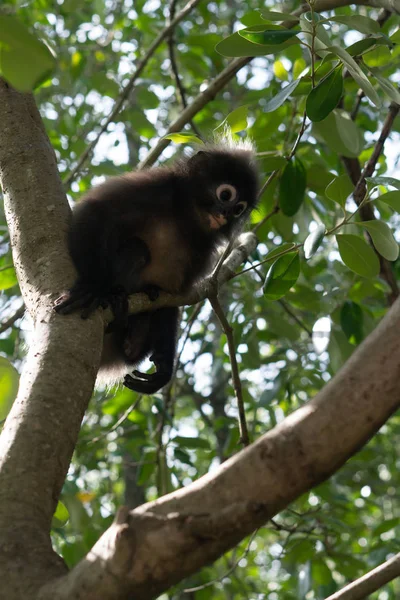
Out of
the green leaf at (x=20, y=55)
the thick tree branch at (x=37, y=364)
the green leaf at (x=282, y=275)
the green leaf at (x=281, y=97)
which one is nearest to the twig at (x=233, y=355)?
the green leaf at (x=282, y=275)

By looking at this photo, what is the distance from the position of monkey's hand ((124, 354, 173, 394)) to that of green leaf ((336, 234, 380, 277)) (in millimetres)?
1234

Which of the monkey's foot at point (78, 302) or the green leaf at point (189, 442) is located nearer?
the monkey's foot at point (78, 302)

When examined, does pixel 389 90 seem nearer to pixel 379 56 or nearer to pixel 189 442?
pixel 379 56

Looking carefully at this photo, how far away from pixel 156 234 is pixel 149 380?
27.1 inches

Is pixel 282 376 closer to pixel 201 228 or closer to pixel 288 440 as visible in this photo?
pixel 201 228

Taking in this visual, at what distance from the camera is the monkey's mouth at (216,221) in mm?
3887

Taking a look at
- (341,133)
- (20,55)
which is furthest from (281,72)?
(20,55)

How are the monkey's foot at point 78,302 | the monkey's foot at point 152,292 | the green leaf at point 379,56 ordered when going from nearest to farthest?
1. the monkey's foot at point 78,302
2. the green leaf at point 379,56
3. the monkey's foot at point 152,292

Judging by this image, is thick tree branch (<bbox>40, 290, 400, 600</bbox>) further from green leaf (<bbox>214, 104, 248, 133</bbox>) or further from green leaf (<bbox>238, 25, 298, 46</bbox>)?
green leaf (<bbox>214, 104, 248, 133</bbox>)

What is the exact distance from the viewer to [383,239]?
2426 millimetres

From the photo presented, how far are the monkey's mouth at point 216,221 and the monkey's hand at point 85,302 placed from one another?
1207 millimetres

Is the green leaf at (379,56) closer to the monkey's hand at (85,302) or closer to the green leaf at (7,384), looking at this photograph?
the monkey's hand at (85,302)

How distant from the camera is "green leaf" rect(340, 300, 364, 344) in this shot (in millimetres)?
3441


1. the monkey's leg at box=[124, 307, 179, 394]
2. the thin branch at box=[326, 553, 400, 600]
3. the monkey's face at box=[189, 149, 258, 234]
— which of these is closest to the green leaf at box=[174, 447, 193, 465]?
the monkey's leg at box=[124, 307, 179, 394]
